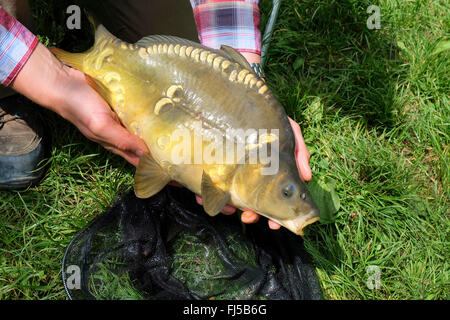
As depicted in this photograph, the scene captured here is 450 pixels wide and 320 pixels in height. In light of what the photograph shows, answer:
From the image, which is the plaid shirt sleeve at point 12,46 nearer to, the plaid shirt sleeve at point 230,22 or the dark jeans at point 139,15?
the dark jeans at point 139,15

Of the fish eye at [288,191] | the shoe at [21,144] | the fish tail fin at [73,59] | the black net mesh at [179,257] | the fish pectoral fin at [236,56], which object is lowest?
the black net mesh at [179,257]

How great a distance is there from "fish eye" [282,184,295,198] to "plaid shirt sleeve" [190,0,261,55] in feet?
3.23

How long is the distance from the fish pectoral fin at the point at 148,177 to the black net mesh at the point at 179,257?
12.7 inches

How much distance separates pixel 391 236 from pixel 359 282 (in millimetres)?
361

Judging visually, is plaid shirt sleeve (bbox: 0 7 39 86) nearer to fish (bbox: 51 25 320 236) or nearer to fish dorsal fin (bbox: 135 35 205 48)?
fish (bbox: 51 25 320 236)

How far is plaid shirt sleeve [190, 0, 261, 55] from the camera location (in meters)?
2.48

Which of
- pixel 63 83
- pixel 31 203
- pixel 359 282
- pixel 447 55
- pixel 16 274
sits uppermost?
pixel 63 83

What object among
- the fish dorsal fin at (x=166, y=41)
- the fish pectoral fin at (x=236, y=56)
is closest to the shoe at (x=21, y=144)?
the fish dorsal fin at (x=166, y=41)

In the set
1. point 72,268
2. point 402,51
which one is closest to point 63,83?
point 72,268

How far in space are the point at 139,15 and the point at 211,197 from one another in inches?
58.7

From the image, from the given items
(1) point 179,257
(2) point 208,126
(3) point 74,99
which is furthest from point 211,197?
(3) point 74,99

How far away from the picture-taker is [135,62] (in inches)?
82.3

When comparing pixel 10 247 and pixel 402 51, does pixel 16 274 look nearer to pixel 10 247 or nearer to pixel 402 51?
pixel 10 247

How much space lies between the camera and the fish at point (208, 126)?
1.90m
